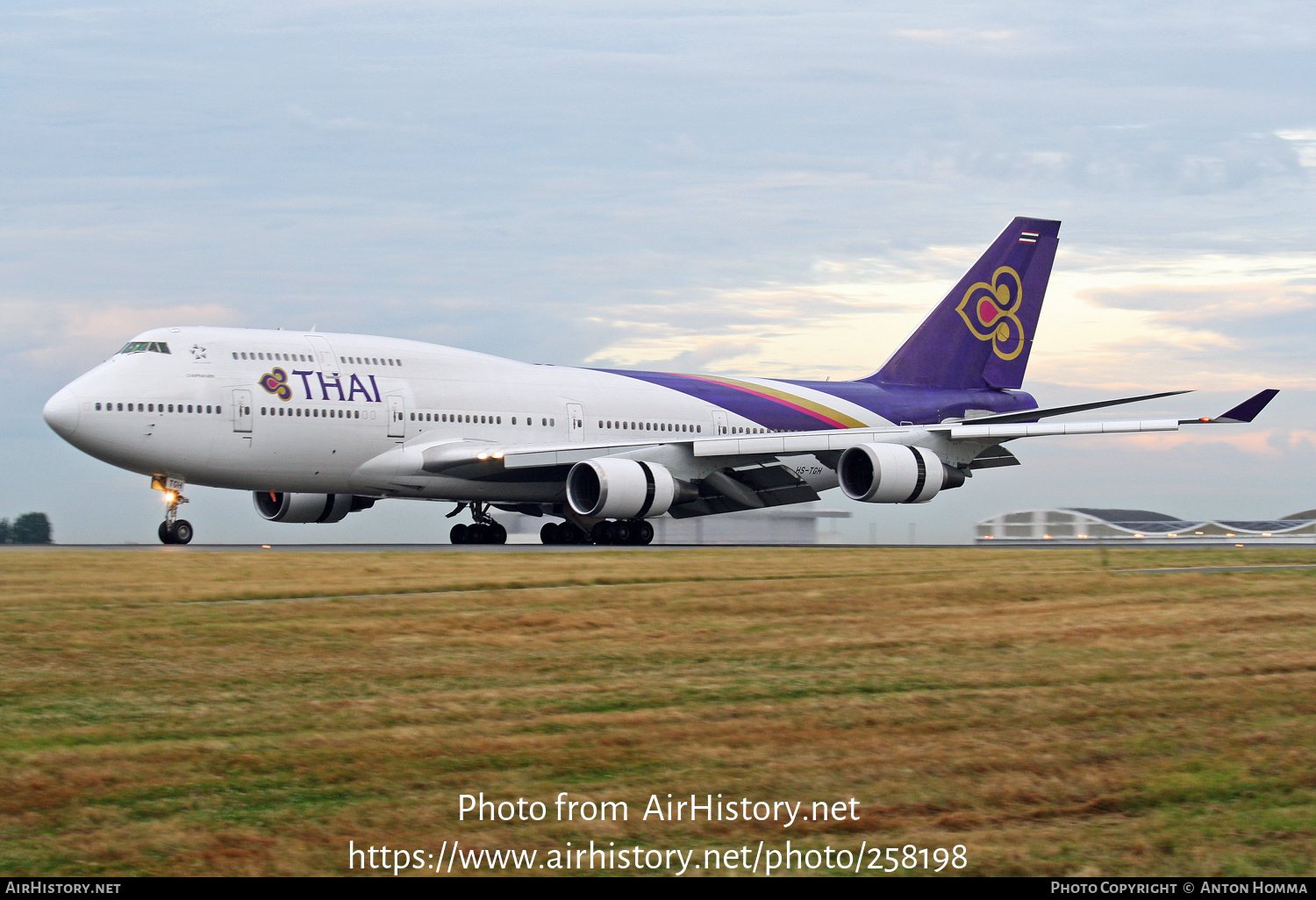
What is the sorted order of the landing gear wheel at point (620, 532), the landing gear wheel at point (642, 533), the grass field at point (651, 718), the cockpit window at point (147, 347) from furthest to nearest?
1. the landing gear wheel at point (642, 533)
2. the landing gear wheel at point (620, 532)
3. the cockpit window at point (147, 347)
4. the grass field at point (651, 718)

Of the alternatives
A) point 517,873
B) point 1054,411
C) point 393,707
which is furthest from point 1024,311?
point 517,873

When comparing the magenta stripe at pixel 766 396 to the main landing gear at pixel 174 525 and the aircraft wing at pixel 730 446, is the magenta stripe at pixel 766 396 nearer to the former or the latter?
the aircraft wing at pixel 730 446

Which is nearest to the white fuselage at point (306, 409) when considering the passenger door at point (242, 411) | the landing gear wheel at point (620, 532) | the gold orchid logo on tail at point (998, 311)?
the passenger door at point (242, 411)

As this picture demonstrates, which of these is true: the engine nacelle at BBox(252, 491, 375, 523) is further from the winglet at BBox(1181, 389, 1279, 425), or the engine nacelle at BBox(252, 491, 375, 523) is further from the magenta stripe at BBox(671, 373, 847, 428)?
→ the winglet at BBox(1181, 389, 1279, 425)

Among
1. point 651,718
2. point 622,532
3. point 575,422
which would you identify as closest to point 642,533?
point 622,532

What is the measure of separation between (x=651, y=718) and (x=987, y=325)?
112ft

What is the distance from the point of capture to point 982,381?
4231 centimetres

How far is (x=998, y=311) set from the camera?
139 feet

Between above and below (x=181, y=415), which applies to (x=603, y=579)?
below

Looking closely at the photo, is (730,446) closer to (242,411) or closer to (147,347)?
(242,411)

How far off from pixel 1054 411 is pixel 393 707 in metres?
29.6

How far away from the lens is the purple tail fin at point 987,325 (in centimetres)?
4175

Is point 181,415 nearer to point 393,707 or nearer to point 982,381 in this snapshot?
point 393,707

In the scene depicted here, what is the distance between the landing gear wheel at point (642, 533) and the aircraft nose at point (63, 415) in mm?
12317
